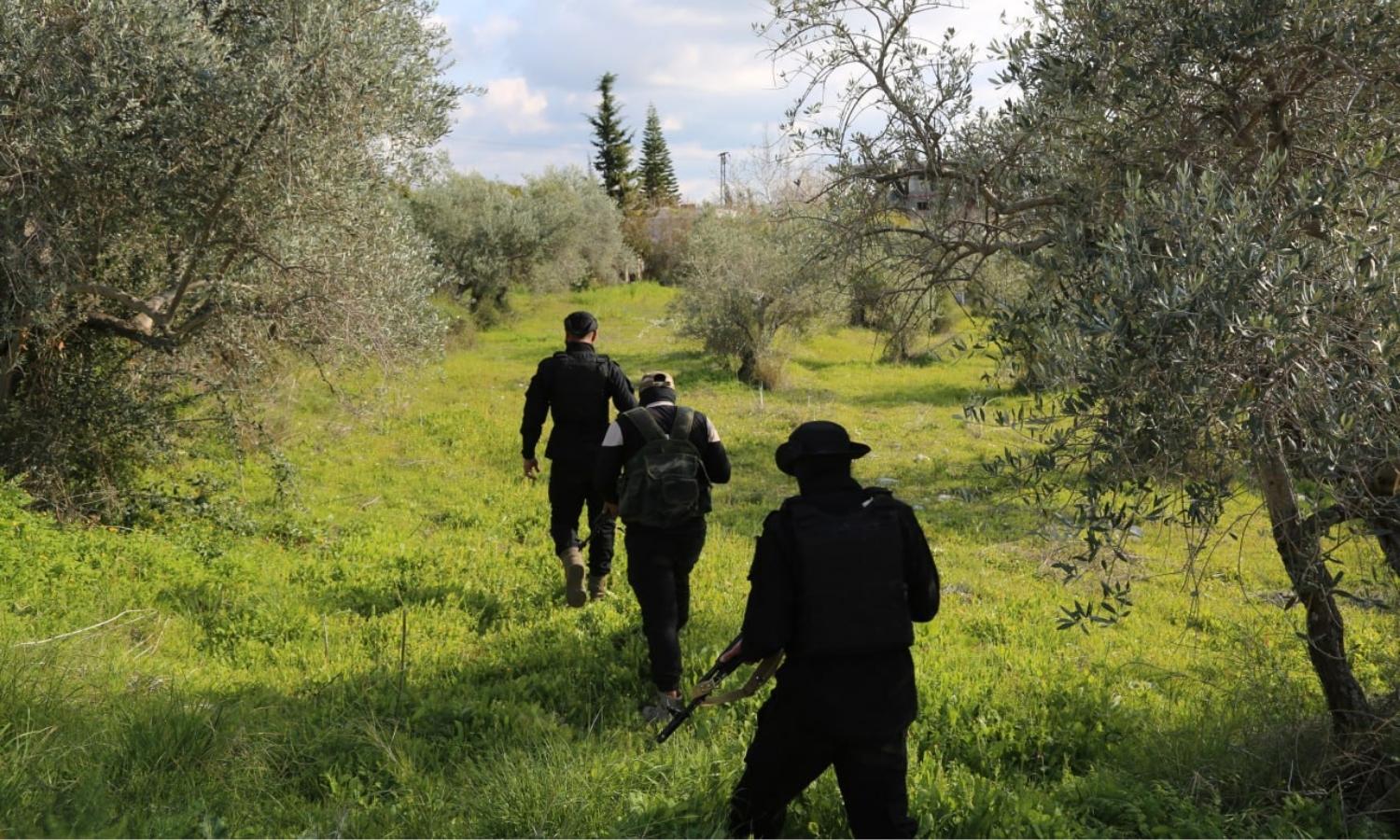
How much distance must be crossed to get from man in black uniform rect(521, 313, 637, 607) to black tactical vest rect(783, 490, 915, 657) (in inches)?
126

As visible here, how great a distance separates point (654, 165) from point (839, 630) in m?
68.6

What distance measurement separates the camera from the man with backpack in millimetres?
5070

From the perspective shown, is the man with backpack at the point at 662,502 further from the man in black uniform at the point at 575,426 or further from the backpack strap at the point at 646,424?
the man in black uniform at the point at 575,426

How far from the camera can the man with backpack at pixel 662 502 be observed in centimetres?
507

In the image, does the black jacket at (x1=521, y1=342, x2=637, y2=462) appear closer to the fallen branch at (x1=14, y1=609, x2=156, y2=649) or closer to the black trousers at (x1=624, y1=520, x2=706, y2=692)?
the black trousers at (x1=624, y1=520, x2=706, y2=692)

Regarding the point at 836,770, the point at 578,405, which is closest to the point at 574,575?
the point at 578,405

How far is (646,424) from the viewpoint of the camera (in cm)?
528

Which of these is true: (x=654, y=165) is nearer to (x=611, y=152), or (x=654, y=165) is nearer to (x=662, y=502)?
(x=611, y=152)

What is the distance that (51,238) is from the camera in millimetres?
6957

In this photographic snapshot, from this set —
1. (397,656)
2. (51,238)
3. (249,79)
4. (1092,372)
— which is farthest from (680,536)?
(51,238)

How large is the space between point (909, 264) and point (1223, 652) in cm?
384

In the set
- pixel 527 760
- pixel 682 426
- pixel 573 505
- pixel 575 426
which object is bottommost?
pixel 527 760

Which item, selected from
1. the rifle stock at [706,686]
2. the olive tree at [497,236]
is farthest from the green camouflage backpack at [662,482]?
the olive tree at [497,236]

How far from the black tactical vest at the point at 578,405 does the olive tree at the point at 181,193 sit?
2.80m
